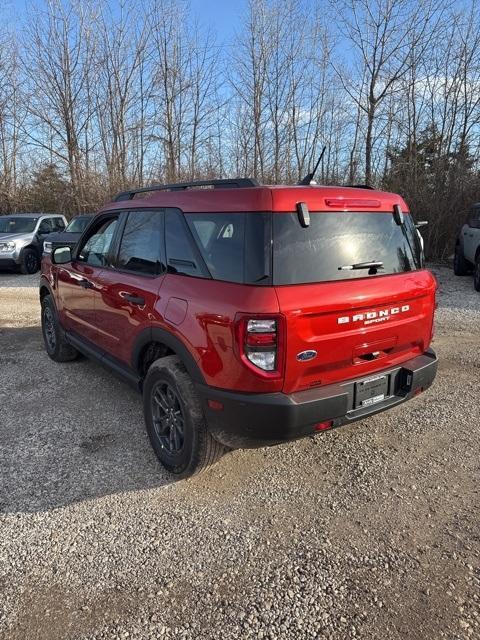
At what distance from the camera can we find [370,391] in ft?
9.32

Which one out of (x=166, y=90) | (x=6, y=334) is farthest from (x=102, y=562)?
(x=166, y=90)

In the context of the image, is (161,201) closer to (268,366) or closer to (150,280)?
(150,280)

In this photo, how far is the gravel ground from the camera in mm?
2078

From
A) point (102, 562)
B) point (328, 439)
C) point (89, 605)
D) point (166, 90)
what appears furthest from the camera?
point (166, 90)

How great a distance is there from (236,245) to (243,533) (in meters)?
1.64

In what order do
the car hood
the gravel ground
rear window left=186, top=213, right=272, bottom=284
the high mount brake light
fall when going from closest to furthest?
1. the gravel ground
2. rear window left=186, top=213, right=272, bottom=284
3. the high mount brake light
4. the car hood

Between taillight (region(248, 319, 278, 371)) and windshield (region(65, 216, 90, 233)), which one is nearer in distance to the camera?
taillight (region(248, 319, 278, 371))

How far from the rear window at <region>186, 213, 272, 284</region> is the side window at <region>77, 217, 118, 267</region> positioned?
1425 mm

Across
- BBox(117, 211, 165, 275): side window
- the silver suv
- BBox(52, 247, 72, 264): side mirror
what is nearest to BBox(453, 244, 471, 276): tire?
BBox(52, 247, 72, 264): side mirror

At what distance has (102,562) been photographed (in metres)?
2.41

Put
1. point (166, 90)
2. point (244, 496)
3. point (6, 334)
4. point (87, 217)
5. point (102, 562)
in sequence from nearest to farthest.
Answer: point (102, 562) < point (244, 496) < point (6, 334) < point (87, 217) < point (166, 90)

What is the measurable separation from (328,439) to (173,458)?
1.25 m

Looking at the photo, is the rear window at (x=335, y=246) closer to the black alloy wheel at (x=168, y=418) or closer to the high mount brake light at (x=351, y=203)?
the high mount brake light at (x=351, y=203)

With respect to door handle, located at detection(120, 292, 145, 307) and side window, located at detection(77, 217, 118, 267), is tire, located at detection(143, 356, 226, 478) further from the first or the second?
side window, located at detection(77, 217, 118, 267)
